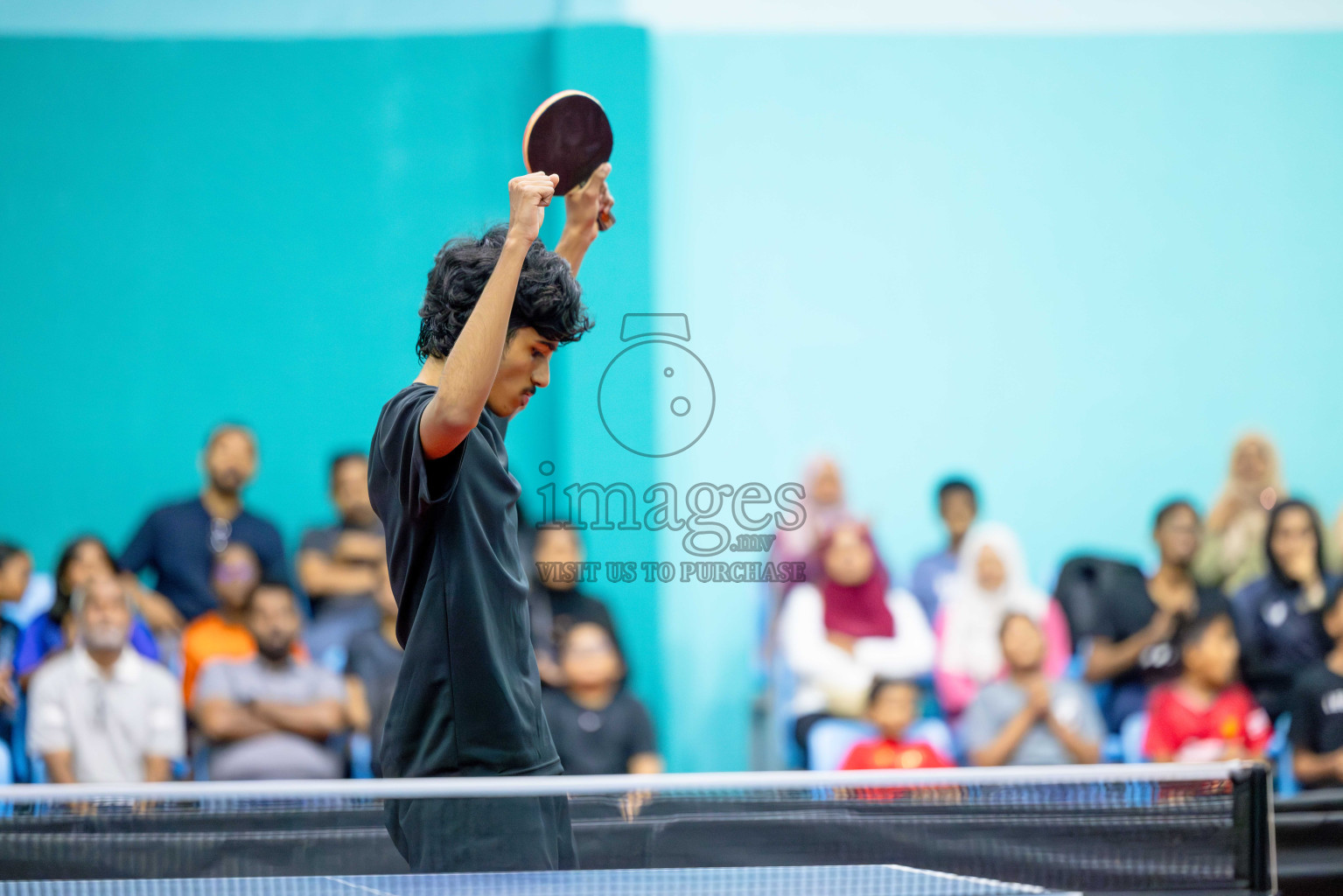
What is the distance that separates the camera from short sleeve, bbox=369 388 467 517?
6.23 ft

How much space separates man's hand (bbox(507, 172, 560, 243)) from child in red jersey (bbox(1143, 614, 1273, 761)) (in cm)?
425

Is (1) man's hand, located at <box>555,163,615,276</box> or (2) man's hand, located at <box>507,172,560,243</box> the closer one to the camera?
(2) man's hand, located at <box>507,172,560,243</box>

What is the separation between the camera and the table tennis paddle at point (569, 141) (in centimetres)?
260

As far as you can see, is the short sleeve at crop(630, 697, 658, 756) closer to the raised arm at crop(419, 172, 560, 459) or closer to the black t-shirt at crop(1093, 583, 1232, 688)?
the black t-shirt at crop(1093, 583, 1232, 688)

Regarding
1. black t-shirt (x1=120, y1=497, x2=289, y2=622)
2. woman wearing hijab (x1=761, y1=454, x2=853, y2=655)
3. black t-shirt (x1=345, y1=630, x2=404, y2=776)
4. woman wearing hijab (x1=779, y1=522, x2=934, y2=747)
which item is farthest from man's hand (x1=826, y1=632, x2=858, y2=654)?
black t-shirt (x1=120, y1=497, x2=289, y2=622)

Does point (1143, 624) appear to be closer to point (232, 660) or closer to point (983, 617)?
point (983, 617)

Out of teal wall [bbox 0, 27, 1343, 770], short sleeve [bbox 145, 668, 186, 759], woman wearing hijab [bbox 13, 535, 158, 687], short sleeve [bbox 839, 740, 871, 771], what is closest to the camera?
short sleeve [bbox 145, 668, 186, 759]

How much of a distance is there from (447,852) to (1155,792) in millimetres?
1241

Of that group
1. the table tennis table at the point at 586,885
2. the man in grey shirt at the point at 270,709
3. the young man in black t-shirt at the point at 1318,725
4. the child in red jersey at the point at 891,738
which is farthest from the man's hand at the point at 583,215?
the young man in black t-shirt at the point at 1318,725

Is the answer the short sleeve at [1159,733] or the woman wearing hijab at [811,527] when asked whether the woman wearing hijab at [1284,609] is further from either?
the woman wearing hijab at [811,527]

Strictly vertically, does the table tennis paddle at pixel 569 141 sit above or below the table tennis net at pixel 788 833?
above

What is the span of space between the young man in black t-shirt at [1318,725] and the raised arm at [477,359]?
4.62 m

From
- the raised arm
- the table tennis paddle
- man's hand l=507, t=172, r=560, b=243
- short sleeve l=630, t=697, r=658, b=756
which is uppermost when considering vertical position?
the table tennis paddle

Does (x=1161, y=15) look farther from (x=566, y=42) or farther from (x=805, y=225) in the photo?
(x=566, y=42)
